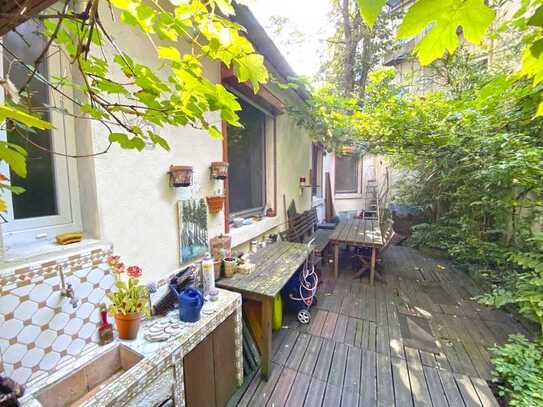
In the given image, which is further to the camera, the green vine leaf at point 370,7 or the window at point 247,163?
the window at point 247,163

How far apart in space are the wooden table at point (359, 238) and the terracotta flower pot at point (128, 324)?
3223 mm

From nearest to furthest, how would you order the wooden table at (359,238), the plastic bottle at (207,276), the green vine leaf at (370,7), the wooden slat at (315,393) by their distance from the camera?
1. the green vine leaf at (370,7)
2. the wooden slat at (315,393)
3. the plastic bottle at (207,276)
4. the wooden table at (359,238)

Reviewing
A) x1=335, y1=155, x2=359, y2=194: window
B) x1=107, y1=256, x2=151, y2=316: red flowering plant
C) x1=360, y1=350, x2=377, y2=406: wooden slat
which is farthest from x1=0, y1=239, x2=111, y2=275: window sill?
x1=335, y1=155, x2=359, y2=194: window

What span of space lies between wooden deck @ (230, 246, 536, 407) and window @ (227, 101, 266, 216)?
5.25 feet

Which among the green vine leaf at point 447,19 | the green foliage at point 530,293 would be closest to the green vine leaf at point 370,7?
the green vine leaf at point 447,19

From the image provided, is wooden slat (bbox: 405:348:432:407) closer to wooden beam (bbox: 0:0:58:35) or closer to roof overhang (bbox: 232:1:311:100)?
wooden beam (bbox: 0:0:58:35)

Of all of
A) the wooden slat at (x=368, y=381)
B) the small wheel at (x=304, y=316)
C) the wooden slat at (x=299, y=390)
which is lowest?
the wooden slat at (x=368, y=381)

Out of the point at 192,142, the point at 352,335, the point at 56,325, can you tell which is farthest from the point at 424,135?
the point at 56,325

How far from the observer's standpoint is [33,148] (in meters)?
1.27

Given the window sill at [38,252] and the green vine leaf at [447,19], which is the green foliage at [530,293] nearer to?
the green vine leaf at [447,19]

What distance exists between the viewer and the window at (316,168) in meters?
6.00

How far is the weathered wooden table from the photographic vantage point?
196 cm

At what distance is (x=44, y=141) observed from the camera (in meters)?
1.29

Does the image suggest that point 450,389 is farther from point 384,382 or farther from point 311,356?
point 311,356
